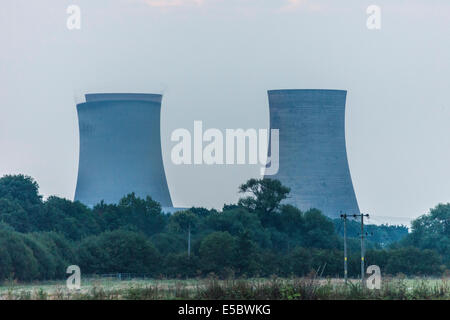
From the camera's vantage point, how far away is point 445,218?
45062mm

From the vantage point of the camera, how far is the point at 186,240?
38250mm

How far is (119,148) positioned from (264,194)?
7269mm

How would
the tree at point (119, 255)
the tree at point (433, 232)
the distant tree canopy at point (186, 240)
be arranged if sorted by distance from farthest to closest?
the tree at point (433, 232), the tree at point (119, 255), the distant tree canopy at point (186, 240)

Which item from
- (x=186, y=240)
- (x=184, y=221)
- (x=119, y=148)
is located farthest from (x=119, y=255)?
(x=119, y=148)

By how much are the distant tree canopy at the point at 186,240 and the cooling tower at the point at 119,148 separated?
3.91 ft

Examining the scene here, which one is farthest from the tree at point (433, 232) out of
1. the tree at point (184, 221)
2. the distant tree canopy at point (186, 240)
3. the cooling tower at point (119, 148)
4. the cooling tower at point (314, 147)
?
the cooling tower at point (119, 148)

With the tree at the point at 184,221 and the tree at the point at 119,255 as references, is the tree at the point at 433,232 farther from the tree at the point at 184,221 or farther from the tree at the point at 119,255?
the tree at the point at 119,255

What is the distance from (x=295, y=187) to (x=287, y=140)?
104 inches

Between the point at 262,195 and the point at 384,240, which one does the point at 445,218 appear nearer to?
the point at 262,195

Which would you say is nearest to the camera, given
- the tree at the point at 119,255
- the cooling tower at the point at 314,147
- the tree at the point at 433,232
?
the tree at the point at 119,255

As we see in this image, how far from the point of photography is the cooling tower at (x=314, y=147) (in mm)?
47500

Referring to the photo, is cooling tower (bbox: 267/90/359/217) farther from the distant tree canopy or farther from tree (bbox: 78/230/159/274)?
tree (bbox: 78/230/159/274)

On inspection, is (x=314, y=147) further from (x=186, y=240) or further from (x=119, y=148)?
(x=186, y=240)

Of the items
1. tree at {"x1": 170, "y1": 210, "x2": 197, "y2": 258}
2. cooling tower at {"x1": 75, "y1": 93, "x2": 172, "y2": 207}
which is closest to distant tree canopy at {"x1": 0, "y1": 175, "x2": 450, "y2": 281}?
tree at {"x1": 170, "y1": 210, "x2": 197, "y2": 258}
